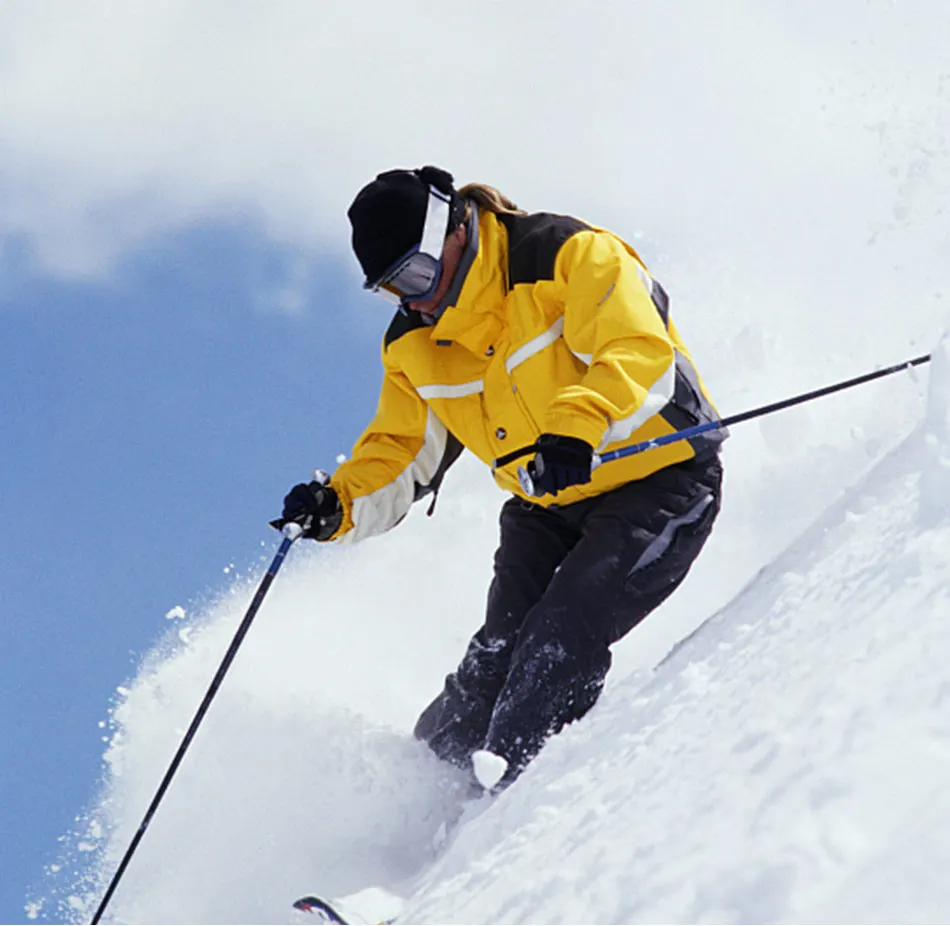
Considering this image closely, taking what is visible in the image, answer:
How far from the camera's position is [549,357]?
4094 millimetres

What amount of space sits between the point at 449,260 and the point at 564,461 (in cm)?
102

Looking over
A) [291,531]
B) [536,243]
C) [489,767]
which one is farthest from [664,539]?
[291,531]

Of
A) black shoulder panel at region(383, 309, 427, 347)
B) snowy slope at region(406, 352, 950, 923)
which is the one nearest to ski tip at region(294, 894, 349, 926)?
snowy slope at region(406, 352, 950, 923)

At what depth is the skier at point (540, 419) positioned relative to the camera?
3.78 m

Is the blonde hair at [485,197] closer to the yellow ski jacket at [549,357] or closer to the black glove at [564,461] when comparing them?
the yellow ski jacket at [549,357]

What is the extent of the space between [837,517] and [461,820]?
1.76 meters

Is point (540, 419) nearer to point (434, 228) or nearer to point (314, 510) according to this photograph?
point (434, 228)

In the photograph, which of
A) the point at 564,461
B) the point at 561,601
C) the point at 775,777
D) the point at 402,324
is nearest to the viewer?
the point at 775,777

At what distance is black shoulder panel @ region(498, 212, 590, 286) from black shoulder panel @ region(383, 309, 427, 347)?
469mm

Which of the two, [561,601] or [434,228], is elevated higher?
[434,228]

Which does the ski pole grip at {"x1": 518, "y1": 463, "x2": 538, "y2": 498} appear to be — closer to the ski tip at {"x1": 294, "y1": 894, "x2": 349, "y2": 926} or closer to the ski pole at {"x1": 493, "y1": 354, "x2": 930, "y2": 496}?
the ski pole at {"x1": 493, "y1": 354, "x2": 930, "y2": 496}

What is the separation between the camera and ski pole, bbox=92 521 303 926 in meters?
3.97

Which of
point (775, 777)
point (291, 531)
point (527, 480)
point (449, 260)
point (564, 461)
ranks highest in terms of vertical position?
point (449, 260)

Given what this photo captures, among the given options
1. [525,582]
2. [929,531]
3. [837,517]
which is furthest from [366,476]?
[929,531]
